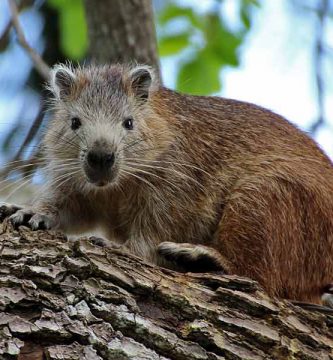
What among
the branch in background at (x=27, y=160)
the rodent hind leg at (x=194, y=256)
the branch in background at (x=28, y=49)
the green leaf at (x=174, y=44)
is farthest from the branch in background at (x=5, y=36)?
the rodent hind leg at (x=194, y=256)

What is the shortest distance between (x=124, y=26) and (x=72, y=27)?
2.93 ft

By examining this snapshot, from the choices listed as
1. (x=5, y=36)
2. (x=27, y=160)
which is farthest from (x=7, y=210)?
(x=5, y=36)

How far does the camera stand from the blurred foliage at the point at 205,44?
863cm

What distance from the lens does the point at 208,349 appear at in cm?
511

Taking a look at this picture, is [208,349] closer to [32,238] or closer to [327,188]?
[32,238]

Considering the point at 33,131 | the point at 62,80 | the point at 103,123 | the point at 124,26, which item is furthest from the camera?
the point at 124,26

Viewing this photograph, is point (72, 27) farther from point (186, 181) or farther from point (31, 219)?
point (31, 219)

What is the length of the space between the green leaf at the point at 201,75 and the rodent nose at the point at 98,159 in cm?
246

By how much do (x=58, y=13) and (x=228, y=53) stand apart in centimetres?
213

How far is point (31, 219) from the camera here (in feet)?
20.3

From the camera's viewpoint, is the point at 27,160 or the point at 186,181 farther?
the point at 27,160

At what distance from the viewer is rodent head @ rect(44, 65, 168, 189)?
651 cm

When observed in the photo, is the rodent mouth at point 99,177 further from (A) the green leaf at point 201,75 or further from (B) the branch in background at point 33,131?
(A) the green leaf at point 201,75

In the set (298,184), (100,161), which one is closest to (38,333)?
(100,161)
